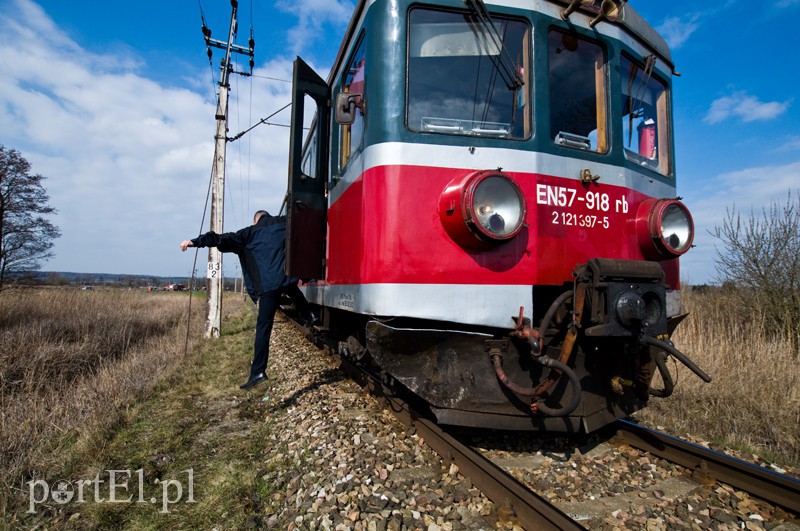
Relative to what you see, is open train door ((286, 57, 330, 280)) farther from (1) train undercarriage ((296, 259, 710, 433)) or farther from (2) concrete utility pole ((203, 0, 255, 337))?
(2) concrete utility pole ((203, 0, 255, 337))

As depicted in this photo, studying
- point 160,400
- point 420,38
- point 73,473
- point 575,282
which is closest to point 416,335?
point 575,282

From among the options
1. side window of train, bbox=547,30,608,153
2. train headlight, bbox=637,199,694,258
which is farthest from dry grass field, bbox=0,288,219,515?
train headlight, bbox=637,199,694,258

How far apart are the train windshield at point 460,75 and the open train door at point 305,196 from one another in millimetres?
1417

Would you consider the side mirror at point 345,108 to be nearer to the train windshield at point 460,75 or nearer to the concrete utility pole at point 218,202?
the train windshield at point 460,75

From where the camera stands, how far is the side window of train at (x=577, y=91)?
3.21 meters

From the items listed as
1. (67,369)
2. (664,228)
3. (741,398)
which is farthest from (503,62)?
(67,369)

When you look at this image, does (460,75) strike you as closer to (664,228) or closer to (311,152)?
(664,228)

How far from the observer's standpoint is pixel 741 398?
4.84m

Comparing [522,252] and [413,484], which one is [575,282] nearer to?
[522,252]

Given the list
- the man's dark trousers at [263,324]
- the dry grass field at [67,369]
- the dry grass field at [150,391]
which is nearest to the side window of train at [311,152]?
Result: the man's dark trousers at [263,324]

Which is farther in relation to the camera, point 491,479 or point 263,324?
point 263,324

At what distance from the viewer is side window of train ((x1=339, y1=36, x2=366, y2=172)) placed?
345 centimetres

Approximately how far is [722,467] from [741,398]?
2.58 m

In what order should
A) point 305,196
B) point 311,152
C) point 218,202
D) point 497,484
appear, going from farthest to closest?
point 218,202 < point 311,152 < point 305,196 < point 497,484
